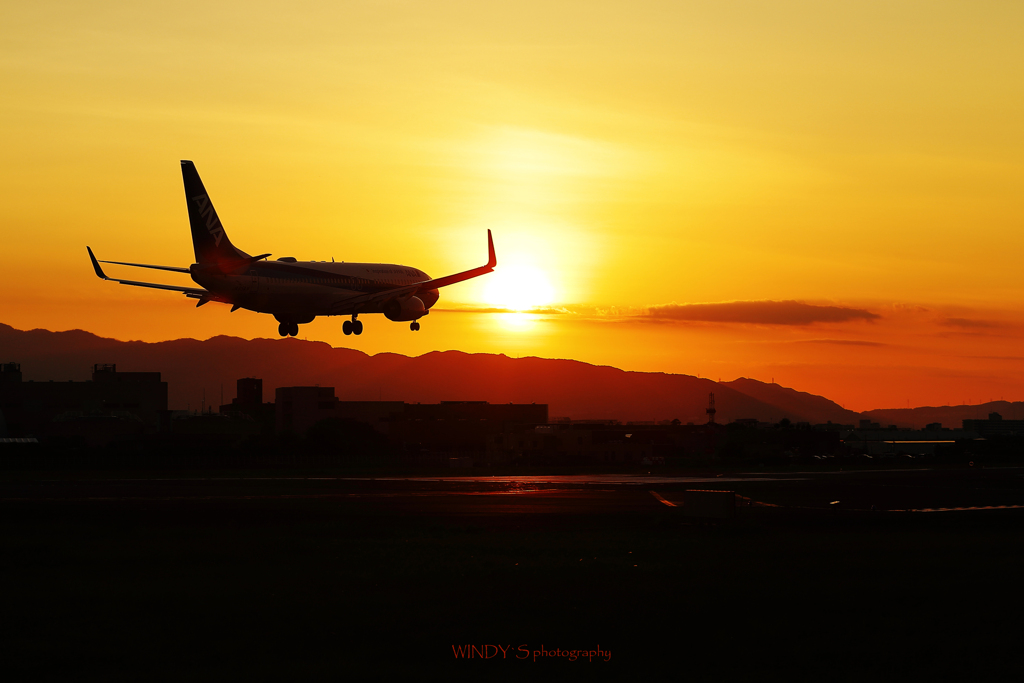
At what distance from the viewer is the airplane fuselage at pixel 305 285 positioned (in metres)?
69.6

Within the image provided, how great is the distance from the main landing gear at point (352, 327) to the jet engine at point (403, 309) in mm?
2162

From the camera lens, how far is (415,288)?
82188 millimetres

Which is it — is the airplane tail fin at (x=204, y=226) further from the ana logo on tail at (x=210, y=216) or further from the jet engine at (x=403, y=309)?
the jet engine at (x=403, y=309)

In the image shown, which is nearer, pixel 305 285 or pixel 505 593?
pixel 505 593

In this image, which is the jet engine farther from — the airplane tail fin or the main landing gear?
the airplane tail fin

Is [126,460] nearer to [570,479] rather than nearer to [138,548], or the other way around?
[570,479]

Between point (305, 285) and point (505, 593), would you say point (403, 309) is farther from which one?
point (505, 593)

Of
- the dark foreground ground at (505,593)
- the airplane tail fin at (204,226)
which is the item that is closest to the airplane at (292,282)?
the airplane tail fin at (204,226)

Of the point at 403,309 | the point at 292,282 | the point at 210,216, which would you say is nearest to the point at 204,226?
the point at 210,216

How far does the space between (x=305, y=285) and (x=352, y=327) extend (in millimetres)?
7270

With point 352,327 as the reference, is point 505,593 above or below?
below

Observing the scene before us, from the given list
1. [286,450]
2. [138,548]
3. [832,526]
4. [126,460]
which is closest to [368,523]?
[138,548]

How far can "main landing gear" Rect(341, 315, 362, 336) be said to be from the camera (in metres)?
80.0

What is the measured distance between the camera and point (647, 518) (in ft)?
160
